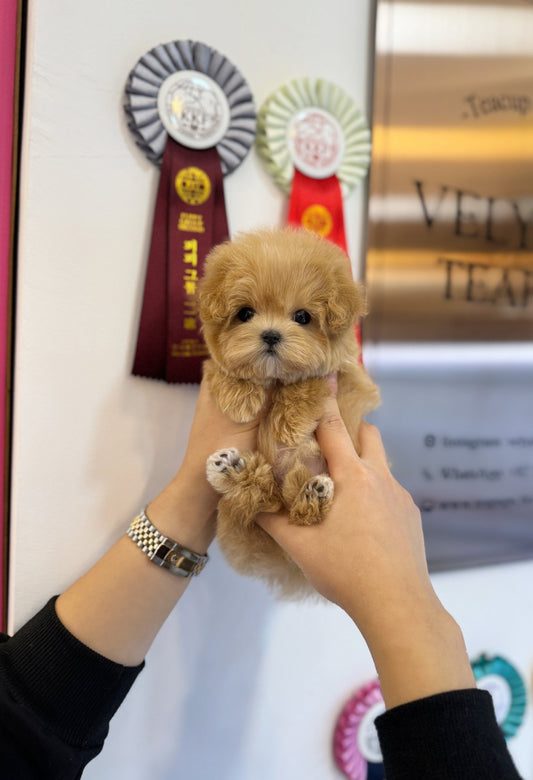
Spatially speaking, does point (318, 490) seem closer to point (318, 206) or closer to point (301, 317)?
point (301, 317)

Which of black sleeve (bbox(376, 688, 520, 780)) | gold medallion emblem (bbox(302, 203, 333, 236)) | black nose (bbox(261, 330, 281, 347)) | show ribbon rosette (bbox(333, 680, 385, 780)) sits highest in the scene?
gold medallion emblem (bbox(302, 203, 333, 236))

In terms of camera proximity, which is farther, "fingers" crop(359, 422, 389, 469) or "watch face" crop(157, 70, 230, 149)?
"watch face" crop(157, 70, 230, 149)

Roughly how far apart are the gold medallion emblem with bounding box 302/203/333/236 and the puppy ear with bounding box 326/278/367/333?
358 mm

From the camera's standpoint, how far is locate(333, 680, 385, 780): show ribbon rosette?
122cm

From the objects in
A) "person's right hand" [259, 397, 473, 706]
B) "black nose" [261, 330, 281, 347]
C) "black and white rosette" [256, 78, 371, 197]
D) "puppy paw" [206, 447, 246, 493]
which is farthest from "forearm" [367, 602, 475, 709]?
"black and white rosette" [256, 78, 371, 197]

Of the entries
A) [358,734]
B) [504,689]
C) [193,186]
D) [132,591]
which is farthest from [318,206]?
[504,689]

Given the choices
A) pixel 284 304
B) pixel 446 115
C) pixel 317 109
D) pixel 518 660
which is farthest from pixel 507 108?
pixel 518 660

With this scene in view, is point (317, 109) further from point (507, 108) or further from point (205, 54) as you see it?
point (507, 108)

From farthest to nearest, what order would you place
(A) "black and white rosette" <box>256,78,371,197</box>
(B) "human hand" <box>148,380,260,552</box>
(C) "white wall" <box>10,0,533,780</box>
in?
(A) "black and white rosette" <box>256,78,371,197</box> → (C) "white wall" <box>10,0,533,780</box> → (B) "human hand" <box>148,380,260,552</box>

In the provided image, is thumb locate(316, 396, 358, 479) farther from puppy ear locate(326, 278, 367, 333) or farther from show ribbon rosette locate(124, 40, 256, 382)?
show ribbon rosette locate(124, 40, 256, 382)

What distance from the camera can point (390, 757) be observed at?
0.62 metres

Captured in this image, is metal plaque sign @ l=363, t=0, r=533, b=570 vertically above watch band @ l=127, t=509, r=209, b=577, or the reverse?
metal plaque sign @ l=363, t=0, r=533, b=570

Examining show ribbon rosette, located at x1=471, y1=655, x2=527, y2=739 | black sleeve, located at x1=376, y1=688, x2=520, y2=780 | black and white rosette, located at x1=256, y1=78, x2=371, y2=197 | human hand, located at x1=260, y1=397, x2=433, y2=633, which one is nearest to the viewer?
black sleeve, located at x1=376, y1=688, x2=520, y2=780

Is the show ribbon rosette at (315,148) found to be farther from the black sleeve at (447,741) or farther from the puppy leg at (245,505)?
the black sleeve at (447,741)
